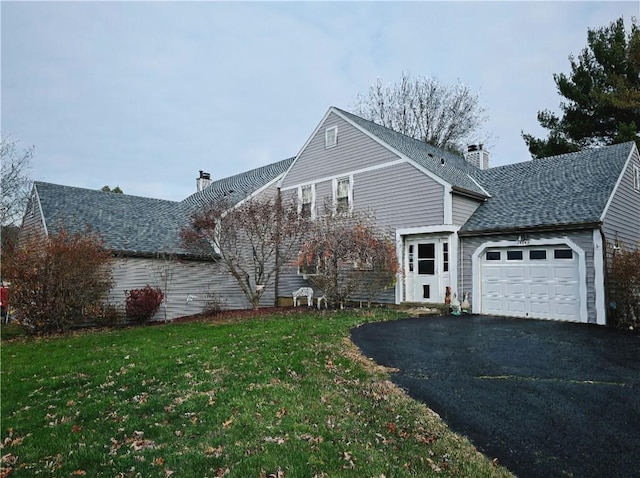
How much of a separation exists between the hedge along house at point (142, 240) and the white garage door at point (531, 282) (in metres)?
9.82

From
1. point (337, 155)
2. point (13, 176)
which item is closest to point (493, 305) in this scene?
point (337, 155)

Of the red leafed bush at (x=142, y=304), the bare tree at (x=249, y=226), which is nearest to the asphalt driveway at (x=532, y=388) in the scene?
the bare tree at (x=249, y=226)

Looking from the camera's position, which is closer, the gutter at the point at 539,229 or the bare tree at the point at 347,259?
the gutter at the point at 539,229

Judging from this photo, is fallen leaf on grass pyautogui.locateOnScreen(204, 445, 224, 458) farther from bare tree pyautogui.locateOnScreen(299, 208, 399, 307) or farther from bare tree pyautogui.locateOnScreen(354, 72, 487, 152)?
bare tree pyautogui.locateOnScreen(354, 72, 487, 152)

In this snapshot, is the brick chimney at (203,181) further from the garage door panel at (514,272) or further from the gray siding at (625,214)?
the gray siding at (625,214)

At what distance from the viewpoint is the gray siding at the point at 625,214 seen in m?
11.6

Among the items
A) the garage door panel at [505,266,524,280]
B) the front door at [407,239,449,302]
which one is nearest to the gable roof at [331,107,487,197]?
the front door at [407,239,449,302]

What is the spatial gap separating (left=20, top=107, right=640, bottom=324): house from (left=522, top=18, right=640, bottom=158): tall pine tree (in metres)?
8.03

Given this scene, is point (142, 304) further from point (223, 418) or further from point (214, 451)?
point (214, 451)

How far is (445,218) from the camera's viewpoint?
12.9 metres

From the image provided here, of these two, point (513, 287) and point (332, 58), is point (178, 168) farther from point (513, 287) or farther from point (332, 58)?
point (513, 287)

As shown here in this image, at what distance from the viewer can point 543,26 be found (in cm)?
1499

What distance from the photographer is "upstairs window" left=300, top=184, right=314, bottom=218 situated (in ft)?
57.1

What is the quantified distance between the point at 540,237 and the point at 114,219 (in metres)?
15.5
